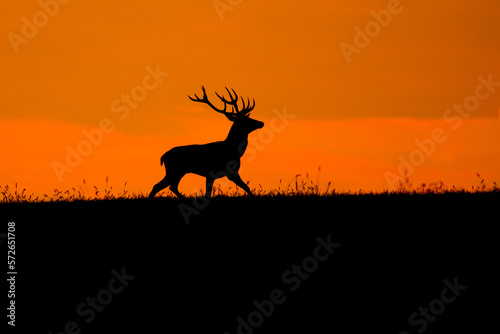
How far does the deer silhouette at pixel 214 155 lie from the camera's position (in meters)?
17.0

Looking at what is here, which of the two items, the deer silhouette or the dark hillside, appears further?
the deer silhouette

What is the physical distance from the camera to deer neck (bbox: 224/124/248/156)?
17.1 metres

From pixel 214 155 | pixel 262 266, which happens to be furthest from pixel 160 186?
pixel 262 266

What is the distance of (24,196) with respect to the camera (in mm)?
15000

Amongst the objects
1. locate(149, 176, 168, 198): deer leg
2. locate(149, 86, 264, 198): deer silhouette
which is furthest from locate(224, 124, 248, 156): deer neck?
locate(149, 176, 168, 198): deer leg

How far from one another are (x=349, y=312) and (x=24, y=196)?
7.76 m

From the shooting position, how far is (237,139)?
1722 cm

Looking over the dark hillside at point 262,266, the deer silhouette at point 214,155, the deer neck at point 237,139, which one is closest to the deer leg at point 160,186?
the deer silhouette at point 214,155

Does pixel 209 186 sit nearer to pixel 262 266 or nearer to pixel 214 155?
pixel 214 155

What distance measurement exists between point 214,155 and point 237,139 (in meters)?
0.56

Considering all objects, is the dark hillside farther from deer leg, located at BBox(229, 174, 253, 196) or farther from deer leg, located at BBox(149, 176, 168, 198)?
deer leg, located at BBox(149, 176, 168, 198)

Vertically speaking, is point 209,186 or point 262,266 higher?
point 209,186

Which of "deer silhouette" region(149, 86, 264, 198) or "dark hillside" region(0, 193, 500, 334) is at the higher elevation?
"deer silhouette" region(149, 86, 264, 198)

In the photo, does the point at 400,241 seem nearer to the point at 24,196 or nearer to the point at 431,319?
the point at 431,319
